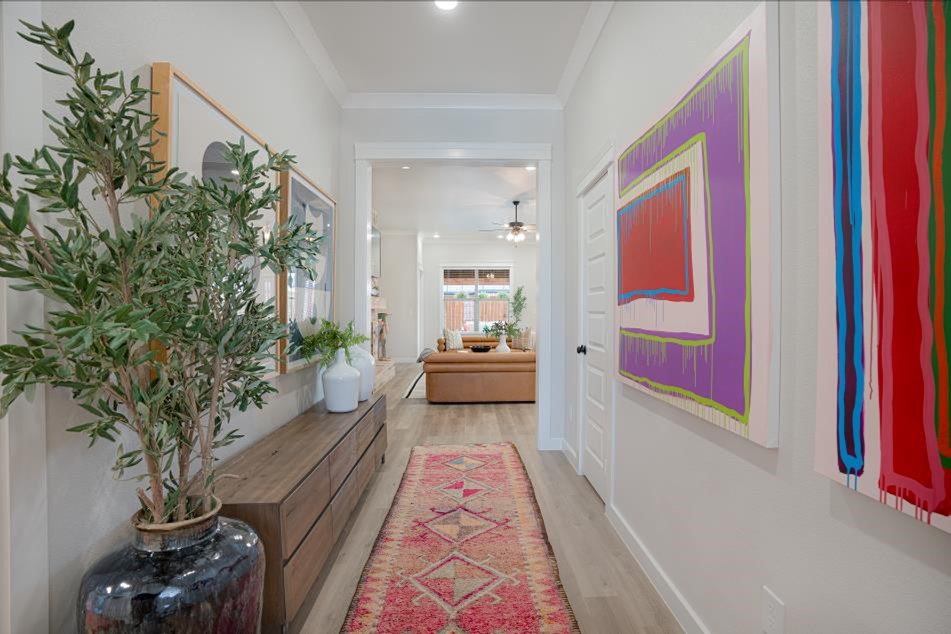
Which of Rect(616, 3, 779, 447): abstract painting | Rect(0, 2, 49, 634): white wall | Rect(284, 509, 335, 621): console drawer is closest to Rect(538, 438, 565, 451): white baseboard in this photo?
Rect(616, 3, 779, 447): abstract painting

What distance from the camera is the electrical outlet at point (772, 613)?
3.67 feet

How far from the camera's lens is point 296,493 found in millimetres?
1612

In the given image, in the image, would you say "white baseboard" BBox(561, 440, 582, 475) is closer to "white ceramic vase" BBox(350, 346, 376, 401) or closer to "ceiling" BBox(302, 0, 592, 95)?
"white ceramic vase" BBox(350, 346, 376, 401)

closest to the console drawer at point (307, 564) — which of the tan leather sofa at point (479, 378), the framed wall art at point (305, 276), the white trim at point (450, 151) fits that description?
the framed wall art at point (305, 276)

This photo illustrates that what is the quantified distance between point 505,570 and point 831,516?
1386 mm

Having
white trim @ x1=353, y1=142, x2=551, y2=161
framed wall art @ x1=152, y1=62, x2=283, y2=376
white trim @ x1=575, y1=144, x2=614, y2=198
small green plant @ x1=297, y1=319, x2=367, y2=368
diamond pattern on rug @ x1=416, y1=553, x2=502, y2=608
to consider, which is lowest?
diamond pattern on rug @ x1=416, y1=553, x2=502, y2=608

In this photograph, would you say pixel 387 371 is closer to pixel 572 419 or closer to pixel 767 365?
pixel 572 419

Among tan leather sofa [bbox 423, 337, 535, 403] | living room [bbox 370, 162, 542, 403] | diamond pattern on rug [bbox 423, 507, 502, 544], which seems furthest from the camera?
living room [bbox 370, 162, 542, 403]

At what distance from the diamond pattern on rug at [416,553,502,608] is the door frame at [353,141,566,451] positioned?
1.80 meters

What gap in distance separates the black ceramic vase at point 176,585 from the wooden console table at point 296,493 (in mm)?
289

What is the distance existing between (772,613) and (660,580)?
702 millimetres

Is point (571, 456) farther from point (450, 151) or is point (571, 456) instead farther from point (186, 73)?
point (186, 73)

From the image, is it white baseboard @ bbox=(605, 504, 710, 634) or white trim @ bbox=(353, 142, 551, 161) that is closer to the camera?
white baseboard @ bbox=(605, 504, 710, 634)

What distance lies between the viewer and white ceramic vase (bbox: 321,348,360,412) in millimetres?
2635
